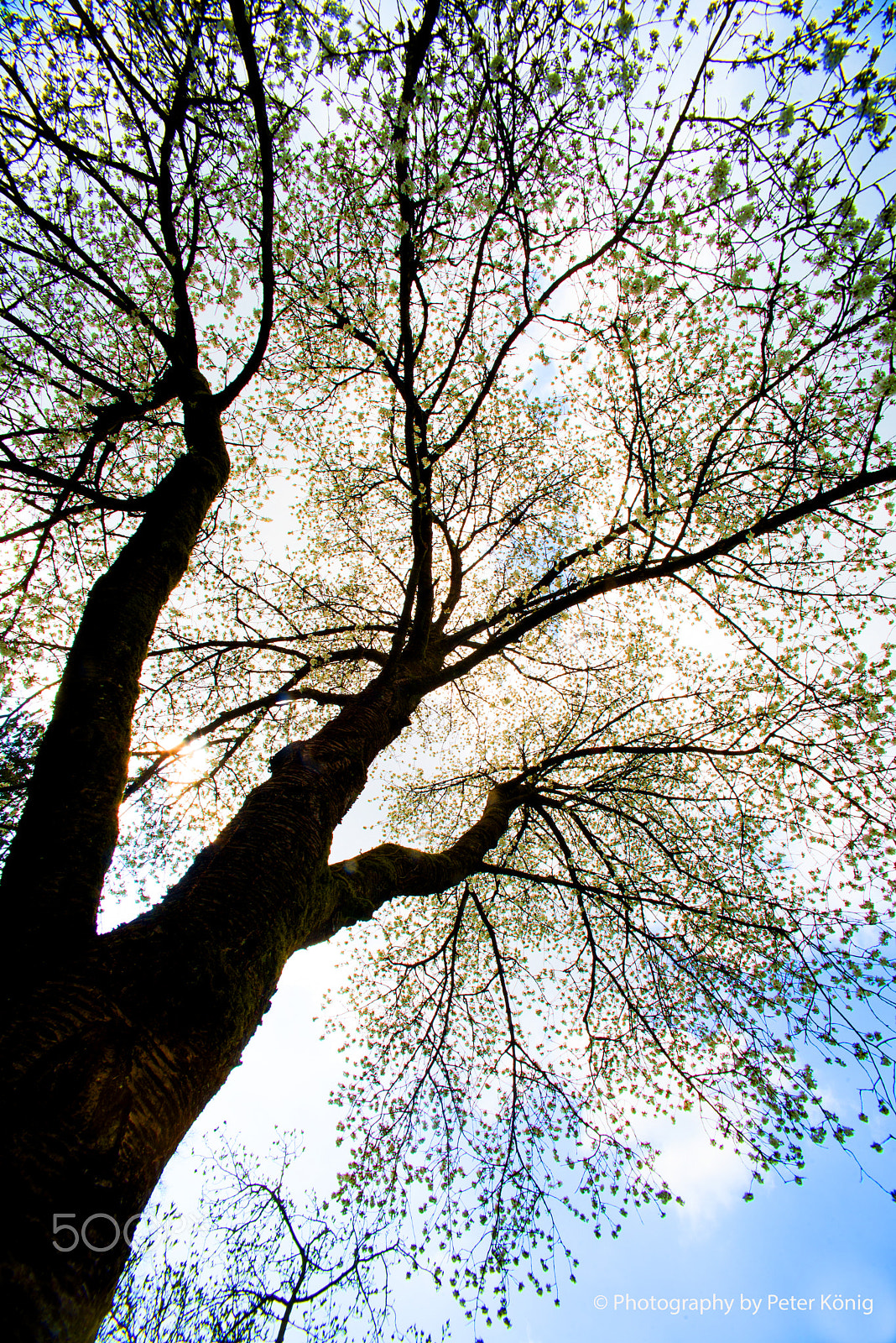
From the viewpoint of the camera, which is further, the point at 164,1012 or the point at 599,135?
the point at 599,135

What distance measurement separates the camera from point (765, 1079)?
5477mm

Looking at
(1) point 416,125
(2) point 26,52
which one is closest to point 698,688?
(1) point 416,125

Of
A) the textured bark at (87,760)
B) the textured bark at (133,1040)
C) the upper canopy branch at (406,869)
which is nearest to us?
the textured bark at (133,1040)

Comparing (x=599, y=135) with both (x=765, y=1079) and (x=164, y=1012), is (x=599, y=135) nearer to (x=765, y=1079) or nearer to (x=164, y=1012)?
(x=164, y=1012)

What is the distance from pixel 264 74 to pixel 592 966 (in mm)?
9336
